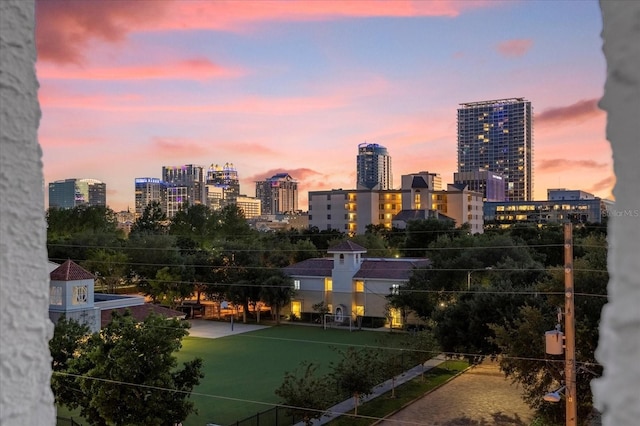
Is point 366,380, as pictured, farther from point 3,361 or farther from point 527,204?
point 527,204

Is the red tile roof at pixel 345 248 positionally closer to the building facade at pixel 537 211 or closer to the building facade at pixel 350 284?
the building facade at pixel 350 284

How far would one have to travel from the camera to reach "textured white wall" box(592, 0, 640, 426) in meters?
0.63

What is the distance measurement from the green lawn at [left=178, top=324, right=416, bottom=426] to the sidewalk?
1.43 meters

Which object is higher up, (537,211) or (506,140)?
(506,140)

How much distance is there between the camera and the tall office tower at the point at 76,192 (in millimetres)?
105812

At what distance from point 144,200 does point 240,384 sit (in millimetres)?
152862

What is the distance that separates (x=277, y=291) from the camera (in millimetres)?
30484

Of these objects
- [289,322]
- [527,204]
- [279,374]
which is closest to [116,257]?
[289,322]

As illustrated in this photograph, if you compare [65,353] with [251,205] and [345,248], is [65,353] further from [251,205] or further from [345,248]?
[251,205]

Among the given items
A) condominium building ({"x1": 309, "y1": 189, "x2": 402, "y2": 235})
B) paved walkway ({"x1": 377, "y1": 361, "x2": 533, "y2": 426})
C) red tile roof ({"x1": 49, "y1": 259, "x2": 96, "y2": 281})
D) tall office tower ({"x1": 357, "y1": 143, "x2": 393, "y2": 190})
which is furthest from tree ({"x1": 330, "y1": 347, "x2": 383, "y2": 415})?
tall office tower ({"x1": 357, "y1": 143, "x2": 393, "y2": 190})

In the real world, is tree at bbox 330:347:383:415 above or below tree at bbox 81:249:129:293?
below

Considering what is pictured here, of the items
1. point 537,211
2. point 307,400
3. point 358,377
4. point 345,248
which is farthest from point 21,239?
point 537,211

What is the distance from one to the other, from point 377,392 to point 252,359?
664 cm

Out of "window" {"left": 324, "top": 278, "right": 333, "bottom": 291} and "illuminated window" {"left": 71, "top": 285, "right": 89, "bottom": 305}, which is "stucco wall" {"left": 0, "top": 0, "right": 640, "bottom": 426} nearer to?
"illuminated window" {"left": 71, "top": 285, "right": 89, "bottom": 305}
